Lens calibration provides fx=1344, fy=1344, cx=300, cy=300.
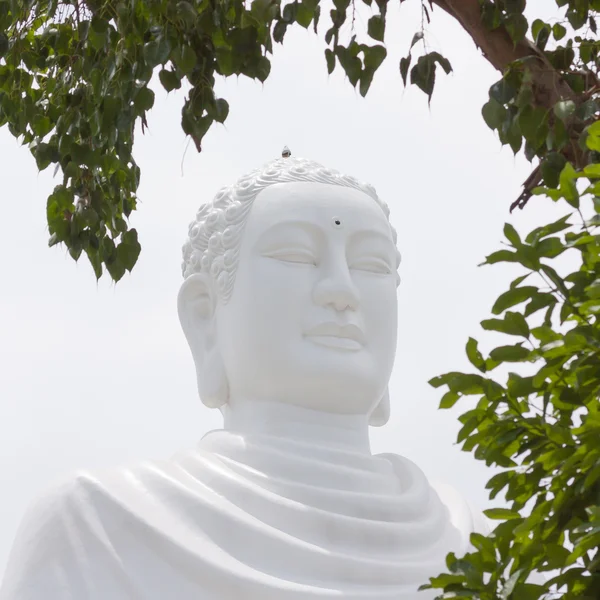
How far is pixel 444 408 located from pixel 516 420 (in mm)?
144

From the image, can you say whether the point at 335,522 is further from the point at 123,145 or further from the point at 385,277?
the point at 123,145

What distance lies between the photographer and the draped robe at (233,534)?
12.3 ft

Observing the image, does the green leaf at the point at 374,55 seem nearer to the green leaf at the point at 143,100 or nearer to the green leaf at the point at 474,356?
the green leaf at the point at 143,100

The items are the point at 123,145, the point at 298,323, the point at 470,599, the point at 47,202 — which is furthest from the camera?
the point at 47,202

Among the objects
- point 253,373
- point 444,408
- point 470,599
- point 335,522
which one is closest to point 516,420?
point 444,408

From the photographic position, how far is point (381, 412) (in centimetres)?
456

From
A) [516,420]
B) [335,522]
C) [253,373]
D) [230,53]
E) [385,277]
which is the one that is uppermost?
[230,53]

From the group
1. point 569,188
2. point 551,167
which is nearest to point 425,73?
point 551,167

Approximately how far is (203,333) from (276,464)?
665 mm

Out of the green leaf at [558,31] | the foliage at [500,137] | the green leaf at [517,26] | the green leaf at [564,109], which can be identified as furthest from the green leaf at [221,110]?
the green leaf at [564,109]

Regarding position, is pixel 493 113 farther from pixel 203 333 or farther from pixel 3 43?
pixel 3 43

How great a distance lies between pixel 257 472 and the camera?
4000 mm

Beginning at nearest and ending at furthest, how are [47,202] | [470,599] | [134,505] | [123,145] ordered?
[470,599] → [134,505] → [123,145] → [47,202]

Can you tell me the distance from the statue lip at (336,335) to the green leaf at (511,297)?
5.70ft
